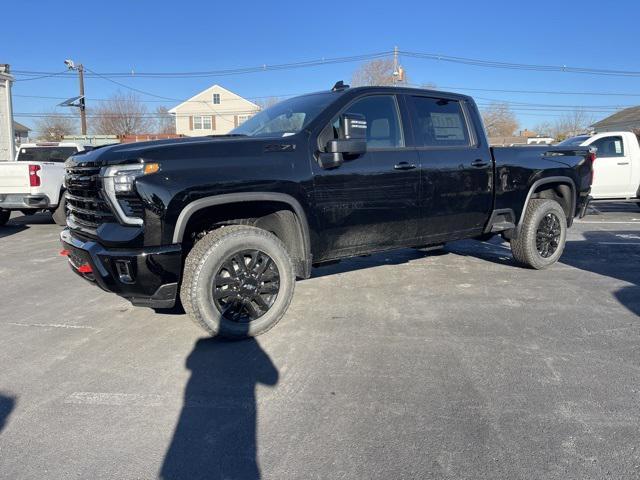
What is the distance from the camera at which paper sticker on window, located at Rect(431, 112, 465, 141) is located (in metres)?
5.03

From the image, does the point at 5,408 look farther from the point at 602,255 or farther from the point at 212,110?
the point at 212,110

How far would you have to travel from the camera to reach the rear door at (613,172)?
11969mm

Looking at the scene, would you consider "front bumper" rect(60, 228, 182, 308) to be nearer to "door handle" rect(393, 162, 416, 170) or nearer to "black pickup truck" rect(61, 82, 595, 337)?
"black pickup truck" rect(61, 82, 595, 337)

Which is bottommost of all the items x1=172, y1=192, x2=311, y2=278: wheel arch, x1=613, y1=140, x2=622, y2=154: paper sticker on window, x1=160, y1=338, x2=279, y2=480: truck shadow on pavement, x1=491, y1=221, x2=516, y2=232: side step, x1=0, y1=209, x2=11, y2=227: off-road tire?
x1=160, y1=338, x2=279, y2=480: truck shadow on pavement

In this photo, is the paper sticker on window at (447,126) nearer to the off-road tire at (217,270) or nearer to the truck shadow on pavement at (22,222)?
A: the off-road tire at (217,270)

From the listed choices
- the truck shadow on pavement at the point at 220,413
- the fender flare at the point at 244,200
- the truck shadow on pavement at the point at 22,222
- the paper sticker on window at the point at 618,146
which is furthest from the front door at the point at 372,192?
the paper sticker on window at the point at 618,146

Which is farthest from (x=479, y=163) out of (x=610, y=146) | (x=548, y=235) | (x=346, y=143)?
(x=610, y=146)

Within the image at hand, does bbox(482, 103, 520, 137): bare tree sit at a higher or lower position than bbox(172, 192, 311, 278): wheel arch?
higher

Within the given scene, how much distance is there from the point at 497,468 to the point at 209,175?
259 cm

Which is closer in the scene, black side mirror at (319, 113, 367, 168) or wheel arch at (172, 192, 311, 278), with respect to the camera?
wheel arch at (172, 192, 311, 278)

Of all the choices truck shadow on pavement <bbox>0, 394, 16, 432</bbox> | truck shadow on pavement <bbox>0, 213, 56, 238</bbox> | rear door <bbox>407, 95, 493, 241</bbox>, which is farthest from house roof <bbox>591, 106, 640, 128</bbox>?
truck shadow on pavement <bbox>0, 394, 16, 432</bbox>

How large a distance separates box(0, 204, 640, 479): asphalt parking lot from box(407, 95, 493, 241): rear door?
794 mm

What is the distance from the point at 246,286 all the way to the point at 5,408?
1.76 metres

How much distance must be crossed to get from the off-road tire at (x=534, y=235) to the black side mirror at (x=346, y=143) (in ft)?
9.57
